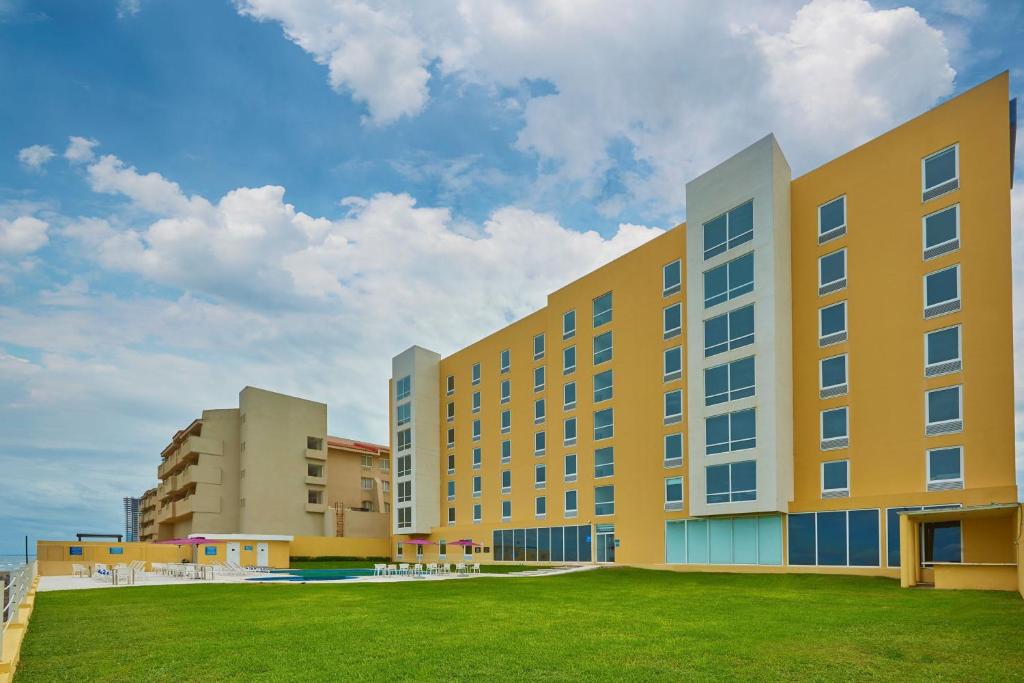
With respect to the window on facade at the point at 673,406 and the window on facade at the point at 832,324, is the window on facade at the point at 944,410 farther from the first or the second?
the window on facade at the point at 673,406

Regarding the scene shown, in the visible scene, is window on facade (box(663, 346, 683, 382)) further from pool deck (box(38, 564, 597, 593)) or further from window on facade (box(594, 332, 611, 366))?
pool deck (box(38, 564, 597, 593))

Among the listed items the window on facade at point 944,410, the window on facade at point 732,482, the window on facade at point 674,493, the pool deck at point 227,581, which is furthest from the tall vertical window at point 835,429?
the pool deck at point 227,581

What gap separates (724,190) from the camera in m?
34.0

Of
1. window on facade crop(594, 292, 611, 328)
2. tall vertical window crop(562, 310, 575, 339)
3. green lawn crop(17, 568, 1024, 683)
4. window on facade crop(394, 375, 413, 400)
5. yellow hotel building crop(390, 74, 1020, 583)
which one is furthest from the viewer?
window on facade crop(394, 375, 413, 400)

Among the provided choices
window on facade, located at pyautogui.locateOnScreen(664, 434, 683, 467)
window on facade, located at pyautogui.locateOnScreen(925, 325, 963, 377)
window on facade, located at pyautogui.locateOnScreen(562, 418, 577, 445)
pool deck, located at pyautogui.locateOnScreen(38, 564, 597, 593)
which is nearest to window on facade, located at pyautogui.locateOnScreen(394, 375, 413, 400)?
window on facade, located at pyautogui.locateOnScreen(562, 418, 577, 445)

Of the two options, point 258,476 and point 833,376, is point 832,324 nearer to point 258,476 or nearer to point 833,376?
point 833,376

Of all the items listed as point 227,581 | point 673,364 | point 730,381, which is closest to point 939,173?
point 730,381

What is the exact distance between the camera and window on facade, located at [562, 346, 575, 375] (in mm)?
44938

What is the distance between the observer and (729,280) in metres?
33.3

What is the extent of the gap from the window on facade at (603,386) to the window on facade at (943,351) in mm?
17181

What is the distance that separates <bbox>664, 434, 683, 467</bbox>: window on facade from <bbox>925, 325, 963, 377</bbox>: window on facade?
1212 centimetres

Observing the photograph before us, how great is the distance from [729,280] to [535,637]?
79.8 feet

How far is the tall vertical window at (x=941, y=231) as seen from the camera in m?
26.9

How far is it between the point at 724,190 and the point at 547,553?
2371 cm
